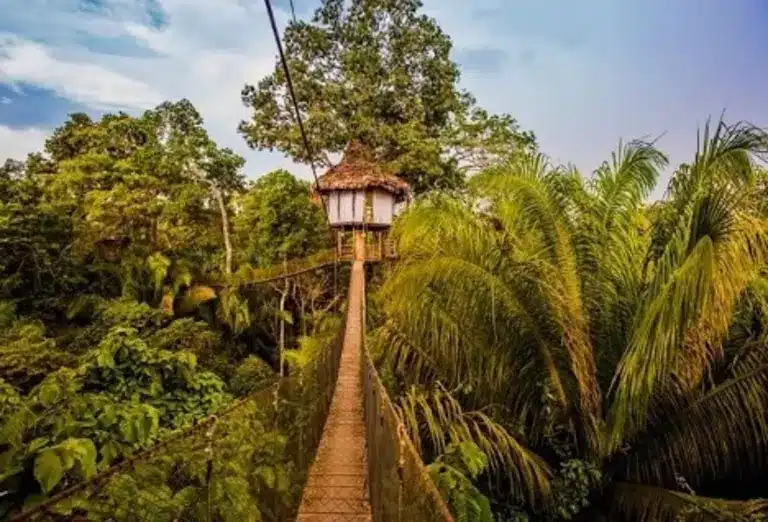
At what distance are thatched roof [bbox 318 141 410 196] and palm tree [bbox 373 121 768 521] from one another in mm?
10857

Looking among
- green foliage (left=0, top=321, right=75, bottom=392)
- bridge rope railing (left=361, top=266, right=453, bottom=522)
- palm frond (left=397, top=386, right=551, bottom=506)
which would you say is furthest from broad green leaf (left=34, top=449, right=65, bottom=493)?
green foliage (left=0, top=321, right=75, bottom=392)

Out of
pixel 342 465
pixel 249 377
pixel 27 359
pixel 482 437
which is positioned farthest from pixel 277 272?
pixel 482 437

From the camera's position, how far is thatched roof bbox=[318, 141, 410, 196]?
1762 centimetres

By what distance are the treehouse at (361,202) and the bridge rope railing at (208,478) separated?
13.3 metres

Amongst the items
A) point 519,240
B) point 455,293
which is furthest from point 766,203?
point 455,293

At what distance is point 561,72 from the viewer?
1753 centimetres

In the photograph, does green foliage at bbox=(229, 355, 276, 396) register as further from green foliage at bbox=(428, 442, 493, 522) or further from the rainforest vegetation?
green foliage at bbox=(428, 442, 493, 522)

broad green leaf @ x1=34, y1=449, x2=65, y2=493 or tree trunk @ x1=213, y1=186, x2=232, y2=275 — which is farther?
tree trunk @ x1=213, y1=186, x2=232, y2=275

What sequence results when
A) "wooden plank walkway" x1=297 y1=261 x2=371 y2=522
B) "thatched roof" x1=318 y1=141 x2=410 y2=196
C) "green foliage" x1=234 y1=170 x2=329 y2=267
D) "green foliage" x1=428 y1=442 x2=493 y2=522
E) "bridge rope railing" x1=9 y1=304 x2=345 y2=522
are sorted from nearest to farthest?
"bridge rope railing" x1=9 y1=304 x2=345 y2=522, "green foliage" x1=428 y1=442 x2=493 y2=522, "wooden plank walkway" x1=297 y1=261 x2=371 y2=522, "thatched roof" x1=318 y1=141 x2=410 y2=196, "green foliage" x1=234 y1=170 x2=329 y2=267

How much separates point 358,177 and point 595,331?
39.8ft

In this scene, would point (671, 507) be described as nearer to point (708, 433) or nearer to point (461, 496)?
point (708, 433)

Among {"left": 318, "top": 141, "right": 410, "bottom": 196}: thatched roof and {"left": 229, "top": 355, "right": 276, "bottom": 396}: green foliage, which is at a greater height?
{"left": 318, "top": 141, "right": 410, "bottom": 196}: thatched roof

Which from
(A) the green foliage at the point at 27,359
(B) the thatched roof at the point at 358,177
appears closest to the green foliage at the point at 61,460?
(A) the green foliage at the point at 27,359

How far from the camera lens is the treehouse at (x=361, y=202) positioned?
17688 mm
